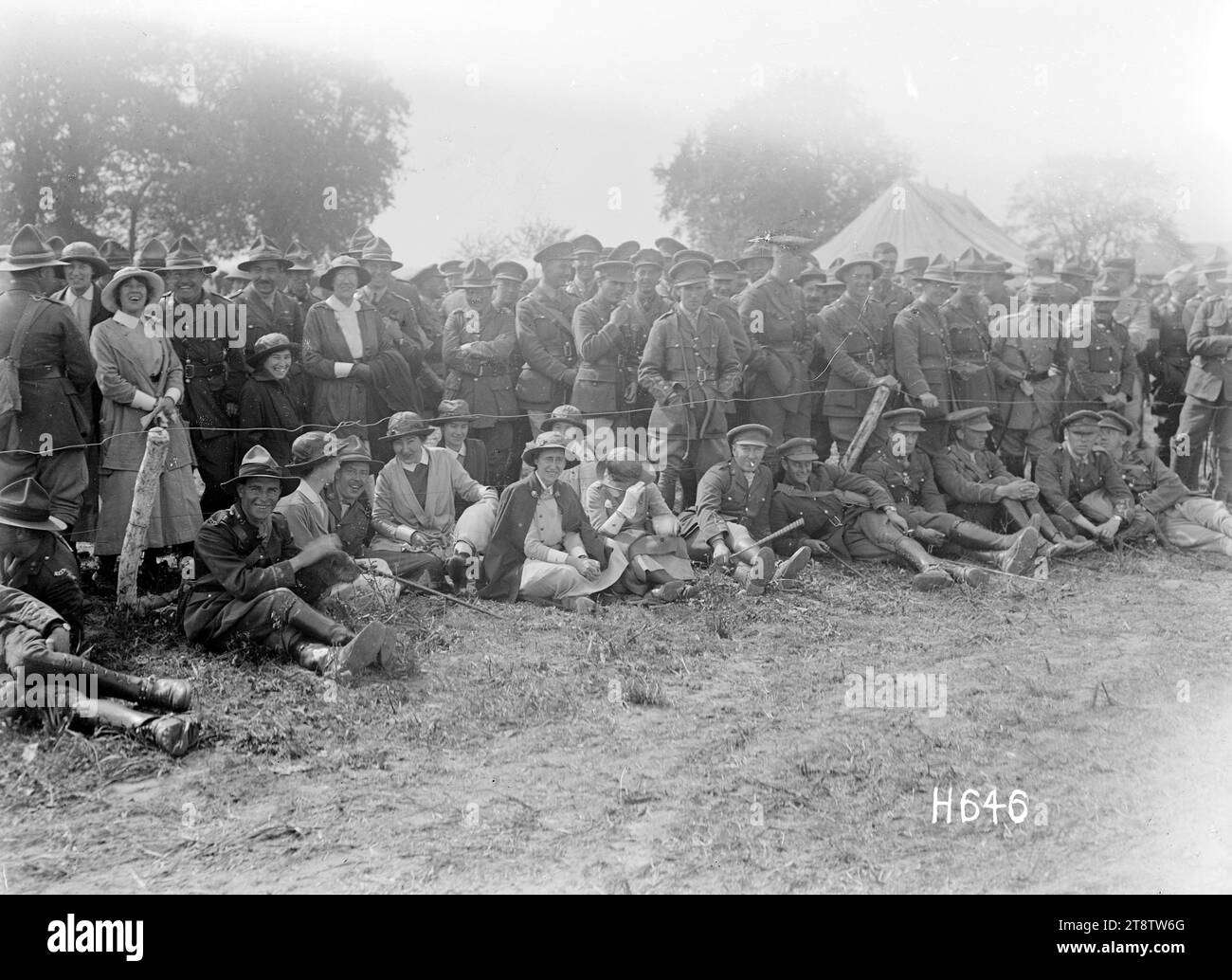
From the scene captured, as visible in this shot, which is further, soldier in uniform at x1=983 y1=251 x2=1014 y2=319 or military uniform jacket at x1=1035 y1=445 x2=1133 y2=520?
soldier in uniform at x1=983 y1=251 x2=1014 y2=319

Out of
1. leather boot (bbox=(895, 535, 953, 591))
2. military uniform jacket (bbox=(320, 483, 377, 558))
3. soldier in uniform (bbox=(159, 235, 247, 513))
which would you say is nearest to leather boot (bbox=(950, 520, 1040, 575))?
leather boot (bbox=(895, 535, 953, 591))

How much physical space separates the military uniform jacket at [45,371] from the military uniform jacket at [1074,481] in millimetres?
7530

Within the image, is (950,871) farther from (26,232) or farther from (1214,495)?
(1214,495)

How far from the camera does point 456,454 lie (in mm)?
8828

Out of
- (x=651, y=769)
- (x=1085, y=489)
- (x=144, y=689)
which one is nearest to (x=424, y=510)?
(x=144, y=689)

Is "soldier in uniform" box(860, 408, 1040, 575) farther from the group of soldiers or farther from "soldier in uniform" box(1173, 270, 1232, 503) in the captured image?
"soldier in uniform" box(1173, 270, 1232, 503)

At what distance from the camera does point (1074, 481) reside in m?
10.3

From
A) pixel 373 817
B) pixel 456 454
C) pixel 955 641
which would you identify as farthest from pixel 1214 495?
A: pixel 373 817

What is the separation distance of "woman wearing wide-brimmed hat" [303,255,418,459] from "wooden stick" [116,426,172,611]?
1461 millimetres

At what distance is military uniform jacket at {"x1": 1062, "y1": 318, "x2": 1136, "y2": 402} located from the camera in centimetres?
1088

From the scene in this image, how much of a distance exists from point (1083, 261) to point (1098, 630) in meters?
5.91

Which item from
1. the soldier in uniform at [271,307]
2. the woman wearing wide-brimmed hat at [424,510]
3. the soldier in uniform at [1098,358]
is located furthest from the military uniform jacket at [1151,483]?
the soldier in uniform at [271,307]

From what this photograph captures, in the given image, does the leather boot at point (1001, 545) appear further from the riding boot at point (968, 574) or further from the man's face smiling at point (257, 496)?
the man's face smiling at point (257, 496)

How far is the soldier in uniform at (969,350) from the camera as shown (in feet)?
34.1
